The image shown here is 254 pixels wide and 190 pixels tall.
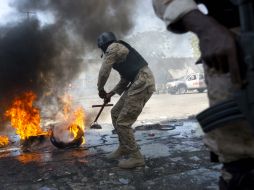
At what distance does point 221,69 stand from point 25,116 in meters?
7.47

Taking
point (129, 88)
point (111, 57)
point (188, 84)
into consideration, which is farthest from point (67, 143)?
point (188, 84)

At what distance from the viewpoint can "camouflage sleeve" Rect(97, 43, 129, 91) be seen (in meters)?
4.56

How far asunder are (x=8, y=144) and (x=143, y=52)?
25.2 metres

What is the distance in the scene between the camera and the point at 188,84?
25641 mm

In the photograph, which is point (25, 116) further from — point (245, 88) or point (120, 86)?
point (245, 88)

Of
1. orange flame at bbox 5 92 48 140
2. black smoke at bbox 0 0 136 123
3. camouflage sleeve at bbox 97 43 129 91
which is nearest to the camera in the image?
camouflage sleeve at bbox 97 43 129 91

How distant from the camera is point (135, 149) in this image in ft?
15.0

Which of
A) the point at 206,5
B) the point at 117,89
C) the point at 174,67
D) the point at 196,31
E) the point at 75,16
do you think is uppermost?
the point at 75,16

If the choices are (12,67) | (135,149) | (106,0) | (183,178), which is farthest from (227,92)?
(106,0)

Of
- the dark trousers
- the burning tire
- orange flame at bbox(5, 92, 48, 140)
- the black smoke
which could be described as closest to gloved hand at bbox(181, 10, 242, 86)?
the dark trousers

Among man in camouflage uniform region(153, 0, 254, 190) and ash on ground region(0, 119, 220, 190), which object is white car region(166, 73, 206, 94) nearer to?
ash on ground region(0, 119, 220, 190)

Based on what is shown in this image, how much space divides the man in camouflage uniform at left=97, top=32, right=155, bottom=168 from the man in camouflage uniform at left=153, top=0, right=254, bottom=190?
9.74 ft

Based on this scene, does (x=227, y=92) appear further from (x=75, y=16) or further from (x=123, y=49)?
(x=75, y=16)

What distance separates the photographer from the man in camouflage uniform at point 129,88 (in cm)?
456
